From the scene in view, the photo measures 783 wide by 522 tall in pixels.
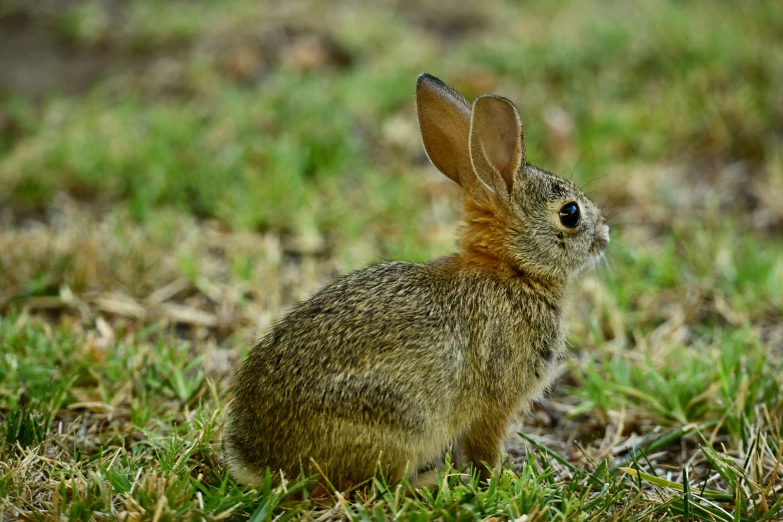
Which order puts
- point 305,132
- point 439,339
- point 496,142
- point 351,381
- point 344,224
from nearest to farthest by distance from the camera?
point 351,381 < point 439,339 < point 496,142 < point 344,224 < point 305,132

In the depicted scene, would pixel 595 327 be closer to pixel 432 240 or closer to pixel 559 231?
pixel 559 231

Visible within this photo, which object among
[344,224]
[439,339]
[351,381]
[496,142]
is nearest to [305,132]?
[344,224]

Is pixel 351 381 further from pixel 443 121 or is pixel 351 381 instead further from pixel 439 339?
pixel 443 121

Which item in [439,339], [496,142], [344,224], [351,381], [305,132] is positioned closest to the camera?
[351,381]

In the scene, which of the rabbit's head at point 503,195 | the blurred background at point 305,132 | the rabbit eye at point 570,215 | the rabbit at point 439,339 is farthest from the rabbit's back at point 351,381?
the blurred background at point 305,132

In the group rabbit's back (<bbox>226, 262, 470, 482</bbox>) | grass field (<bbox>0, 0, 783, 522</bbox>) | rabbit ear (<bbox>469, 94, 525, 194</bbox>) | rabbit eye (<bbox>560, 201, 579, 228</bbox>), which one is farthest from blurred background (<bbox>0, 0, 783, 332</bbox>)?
rabbit's back (<bbox>226, 262, 470, 482</bbox>)

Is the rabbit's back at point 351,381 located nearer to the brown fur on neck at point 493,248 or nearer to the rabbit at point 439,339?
the rabbit at point 439,339

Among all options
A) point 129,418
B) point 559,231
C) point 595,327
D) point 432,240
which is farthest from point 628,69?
point 129,418
